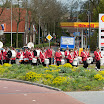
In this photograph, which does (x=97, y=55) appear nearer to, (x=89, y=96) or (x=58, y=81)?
(x=58, y=81)

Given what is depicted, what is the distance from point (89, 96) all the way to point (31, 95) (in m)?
2.00

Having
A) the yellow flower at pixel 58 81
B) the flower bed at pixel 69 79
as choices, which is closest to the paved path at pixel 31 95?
the yellow flower at pixel 58 81

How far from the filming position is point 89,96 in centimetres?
1178

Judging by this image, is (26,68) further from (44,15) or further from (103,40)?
(44,15)

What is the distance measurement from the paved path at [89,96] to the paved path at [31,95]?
0.26 m

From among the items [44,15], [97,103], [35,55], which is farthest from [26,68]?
[44,15]

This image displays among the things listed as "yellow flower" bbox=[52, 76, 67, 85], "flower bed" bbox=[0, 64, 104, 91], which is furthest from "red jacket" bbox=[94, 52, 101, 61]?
"yellow flower" bbox=[52, 76, 67, 85]

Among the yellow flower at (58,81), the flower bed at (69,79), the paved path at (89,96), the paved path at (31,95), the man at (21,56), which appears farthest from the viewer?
the man at (21,56)

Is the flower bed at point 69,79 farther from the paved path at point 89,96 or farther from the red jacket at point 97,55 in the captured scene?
the red jacket at point 97,55

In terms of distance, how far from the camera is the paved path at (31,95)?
10.6 metres

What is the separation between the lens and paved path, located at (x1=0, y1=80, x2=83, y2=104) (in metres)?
10.6

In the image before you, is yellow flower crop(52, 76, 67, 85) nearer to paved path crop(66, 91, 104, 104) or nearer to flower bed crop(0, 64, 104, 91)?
flower bed crop(0, 64, 104, 91)

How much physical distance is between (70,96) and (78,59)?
1220 cm

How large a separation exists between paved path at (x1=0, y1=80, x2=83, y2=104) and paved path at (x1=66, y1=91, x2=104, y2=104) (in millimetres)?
261
